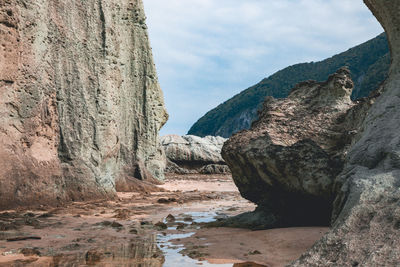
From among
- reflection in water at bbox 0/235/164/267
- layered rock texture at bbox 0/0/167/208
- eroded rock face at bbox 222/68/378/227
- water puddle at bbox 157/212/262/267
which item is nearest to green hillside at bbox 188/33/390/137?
layered rock texture at bbox 0/0/167/208

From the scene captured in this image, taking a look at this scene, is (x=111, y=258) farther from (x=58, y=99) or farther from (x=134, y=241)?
(x=58, y=99)

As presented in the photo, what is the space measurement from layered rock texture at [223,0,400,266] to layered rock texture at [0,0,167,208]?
131 inches

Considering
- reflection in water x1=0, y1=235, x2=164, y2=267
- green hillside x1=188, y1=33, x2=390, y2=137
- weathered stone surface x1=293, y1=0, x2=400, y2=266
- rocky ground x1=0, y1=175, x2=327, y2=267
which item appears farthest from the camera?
green hillside x1=188, y1=33, x2=390, y2=137

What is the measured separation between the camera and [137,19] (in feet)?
41.5

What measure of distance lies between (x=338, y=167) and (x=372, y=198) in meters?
1.68

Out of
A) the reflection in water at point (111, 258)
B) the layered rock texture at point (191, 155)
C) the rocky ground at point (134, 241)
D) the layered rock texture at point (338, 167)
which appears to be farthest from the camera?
the layered rock texture at point (191, 155)

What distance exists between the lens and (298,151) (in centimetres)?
429

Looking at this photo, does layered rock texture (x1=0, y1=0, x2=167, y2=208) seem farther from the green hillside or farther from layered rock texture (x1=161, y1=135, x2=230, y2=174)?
the green hillside

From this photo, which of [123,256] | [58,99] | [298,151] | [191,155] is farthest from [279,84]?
[123,256]

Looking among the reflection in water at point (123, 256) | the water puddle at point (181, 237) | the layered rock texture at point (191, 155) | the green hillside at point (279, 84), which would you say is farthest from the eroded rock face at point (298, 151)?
the green hillside at point (279, 84)

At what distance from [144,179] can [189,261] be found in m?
8.95

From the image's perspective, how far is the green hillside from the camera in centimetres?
5909

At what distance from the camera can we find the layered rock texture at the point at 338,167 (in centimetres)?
219

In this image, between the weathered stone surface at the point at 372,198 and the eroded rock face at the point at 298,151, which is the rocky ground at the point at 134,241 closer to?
the eroded rock face at the point at 298,151
